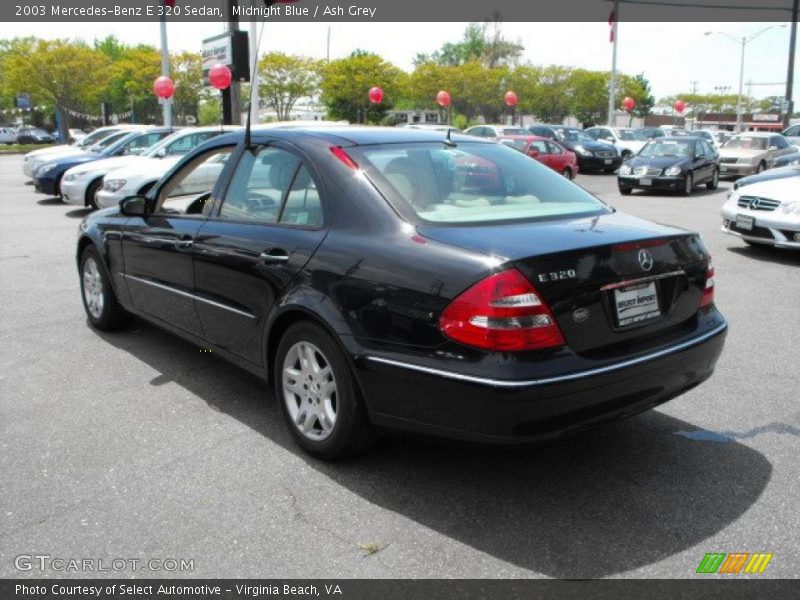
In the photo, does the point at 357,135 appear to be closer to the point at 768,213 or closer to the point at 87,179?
the point at 768,213

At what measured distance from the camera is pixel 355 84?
4938cm

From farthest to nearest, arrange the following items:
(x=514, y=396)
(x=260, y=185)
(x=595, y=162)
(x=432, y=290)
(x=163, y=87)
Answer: (x=595, y=162) < (x=163, y=87) < (x=260, y=185) < (x=432, y=290) < (x=514, y=396)

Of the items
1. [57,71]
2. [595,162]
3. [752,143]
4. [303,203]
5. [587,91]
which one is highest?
[587,91]

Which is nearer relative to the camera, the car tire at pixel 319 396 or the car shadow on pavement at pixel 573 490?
the car shadow on pavement at pixel 573 490

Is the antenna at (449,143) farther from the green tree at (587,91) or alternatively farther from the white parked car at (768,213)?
the green tree at (587,91)

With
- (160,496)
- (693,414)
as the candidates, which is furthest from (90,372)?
(693,414)

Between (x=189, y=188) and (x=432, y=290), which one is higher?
(x=189, y=188)

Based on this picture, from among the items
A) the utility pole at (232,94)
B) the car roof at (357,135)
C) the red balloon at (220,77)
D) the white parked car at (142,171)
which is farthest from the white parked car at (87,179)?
the car roof at (357,135)

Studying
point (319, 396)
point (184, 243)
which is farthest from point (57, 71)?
point (319, 396)

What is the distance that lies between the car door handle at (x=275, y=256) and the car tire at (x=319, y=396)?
346mm

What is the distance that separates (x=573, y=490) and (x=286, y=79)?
48.9 m

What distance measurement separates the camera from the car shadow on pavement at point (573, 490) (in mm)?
3014

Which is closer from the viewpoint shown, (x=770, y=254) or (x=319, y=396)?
(x=319, y=396)

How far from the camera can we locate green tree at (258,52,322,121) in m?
48.1
